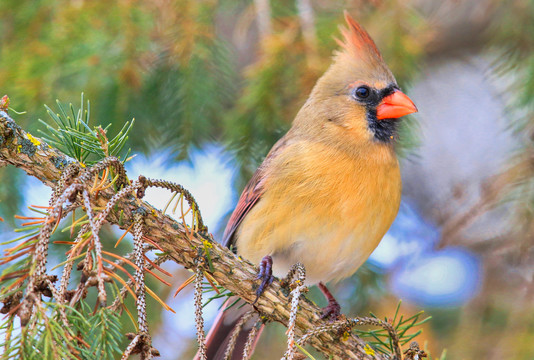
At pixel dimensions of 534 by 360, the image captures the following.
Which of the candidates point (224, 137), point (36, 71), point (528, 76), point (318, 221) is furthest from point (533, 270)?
point (36, 71)

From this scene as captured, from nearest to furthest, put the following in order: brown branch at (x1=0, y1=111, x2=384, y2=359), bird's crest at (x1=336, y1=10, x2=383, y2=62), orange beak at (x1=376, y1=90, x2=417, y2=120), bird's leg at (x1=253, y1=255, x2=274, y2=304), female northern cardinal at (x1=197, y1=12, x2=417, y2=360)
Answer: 1. brown branch at (x1=0, y1=111, x2=384, y2=359)
2. bird's leg at (x1=253, y1=255, x2=274, y2=304)
3. female northern cardinal at (x1=197, y1=12, x2=417, y2=360)
4. orange beak at (x1=376, y1=90, x2=417, y2=120)
5. bird's crest at (x1=336, y1=10, x2=383, y2=62)

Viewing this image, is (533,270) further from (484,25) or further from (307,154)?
(484,25)

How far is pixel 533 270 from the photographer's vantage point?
2.74 m

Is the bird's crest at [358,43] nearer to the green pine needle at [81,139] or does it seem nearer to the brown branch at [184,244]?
the brown branch at [184,244]


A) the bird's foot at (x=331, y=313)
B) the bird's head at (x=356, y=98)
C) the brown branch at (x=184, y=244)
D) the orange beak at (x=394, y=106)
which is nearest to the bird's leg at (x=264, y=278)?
the brown branch at (x=184, y=244)

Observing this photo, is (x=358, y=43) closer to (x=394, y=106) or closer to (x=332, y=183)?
(x=394, y=106)

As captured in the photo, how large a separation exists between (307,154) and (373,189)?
0.30 meters

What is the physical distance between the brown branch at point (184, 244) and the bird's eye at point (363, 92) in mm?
1046

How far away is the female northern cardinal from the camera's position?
219 centimetres

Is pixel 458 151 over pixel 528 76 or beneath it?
over

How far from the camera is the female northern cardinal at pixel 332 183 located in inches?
86.0

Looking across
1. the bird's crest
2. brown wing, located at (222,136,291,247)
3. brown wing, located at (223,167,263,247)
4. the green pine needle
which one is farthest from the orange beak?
the green pine needle

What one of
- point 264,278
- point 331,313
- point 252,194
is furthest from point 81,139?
point 252,194

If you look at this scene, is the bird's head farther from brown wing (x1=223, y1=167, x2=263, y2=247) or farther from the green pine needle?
the green pine needle
